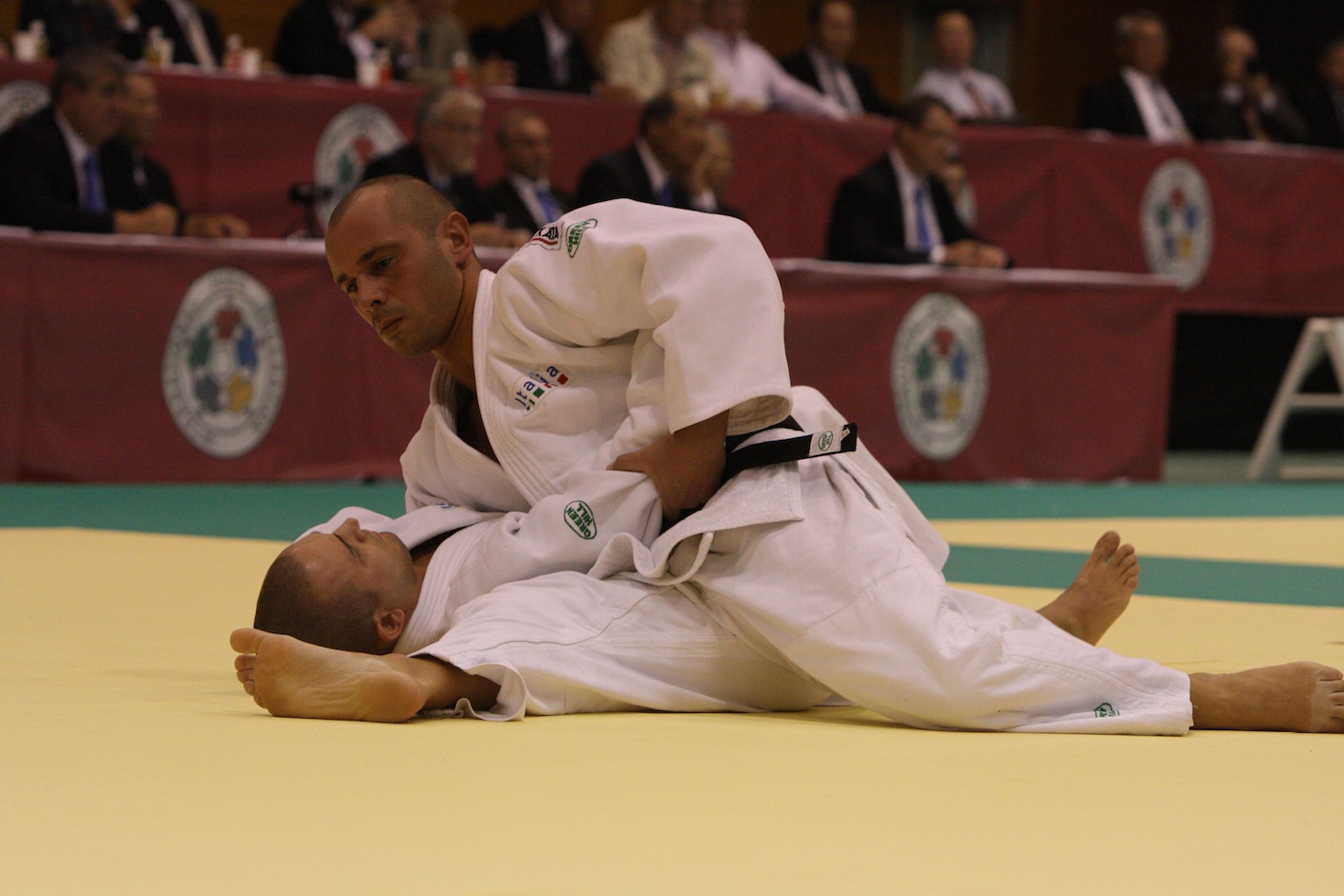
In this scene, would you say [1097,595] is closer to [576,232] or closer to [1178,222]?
[576,232]

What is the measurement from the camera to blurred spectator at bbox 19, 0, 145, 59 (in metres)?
8.02

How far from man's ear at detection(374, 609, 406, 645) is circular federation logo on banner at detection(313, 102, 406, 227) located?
5526mm

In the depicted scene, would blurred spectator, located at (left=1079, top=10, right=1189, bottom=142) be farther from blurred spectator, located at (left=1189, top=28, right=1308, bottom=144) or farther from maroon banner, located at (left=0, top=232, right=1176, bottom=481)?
maroon banner, located at (left=0, top=232, right=1176, bottom=481)

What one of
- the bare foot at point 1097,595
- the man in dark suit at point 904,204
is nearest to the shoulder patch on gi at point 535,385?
the bare foot at point 1097,595

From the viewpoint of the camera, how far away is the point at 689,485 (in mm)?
2654

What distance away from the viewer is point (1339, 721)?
255 centimetres

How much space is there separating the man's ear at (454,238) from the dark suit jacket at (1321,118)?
9923mm

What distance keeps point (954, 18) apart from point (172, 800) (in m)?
9.52

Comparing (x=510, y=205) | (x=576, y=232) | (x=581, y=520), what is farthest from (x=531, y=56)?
(x=581, y=520)

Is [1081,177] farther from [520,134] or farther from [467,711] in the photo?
[467,711]

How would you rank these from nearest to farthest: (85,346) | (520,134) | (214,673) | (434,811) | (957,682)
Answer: (434,811) → (957,682) → (214,673) → (85,346) → (520,134)

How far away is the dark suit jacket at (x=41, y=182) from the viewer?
690 cm

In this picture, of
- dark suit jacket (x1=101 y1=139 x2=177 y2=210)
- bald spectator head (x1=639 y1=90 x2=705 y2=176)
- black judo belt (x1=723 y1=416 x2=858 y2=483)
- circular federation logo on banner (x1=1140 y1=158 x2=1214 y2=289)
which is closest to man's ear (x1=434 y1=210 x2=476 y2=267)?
black judo belt (x1=723 y1=416 x2=858 y2=483)

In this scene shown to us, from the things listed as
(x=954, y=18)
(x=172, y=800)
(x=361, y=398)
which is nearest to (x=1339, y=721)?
(x=172, y=800)
